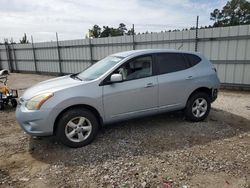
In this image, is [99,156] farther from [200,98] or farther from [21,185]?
[200,98]

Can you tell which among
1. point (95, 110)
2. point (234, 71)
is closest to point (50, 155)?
point (95, 110)

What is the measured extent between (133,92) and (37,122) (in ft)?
5.81

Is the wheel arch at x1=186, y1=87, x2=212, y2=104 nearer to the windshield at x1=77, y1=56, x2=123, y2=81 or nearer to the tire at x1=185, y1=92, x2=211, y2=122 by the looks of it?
the tire at x1=185, y1=92, x2=211, y2=122

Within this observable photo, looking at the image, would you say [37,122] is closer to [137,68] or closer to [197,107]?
[137,68]

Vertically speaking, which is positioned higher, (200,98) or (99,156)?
(200,98)

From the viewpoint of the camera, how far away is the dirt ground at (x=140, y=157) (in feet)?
9.84

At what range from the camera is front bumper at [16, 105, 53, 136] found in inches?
142

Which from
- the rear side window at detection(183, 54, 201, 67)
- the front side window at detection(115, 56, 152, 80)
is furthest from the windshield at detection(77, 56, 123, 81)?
the rear side window at detection(183, 54, 201, 67)

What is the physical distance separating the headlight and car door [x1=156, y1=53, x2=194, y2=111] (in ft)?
7.09

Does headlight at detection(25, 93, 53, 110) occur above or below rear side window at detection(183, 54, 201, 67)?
below

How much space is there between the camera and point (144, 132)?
14.8 feet

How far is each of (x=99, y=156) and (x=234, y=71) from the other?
691cm

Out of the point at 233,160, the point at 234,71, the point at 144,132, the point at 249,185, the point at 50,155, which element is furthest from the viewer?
the point at 234,71

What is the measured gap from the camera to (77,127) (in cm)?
384
